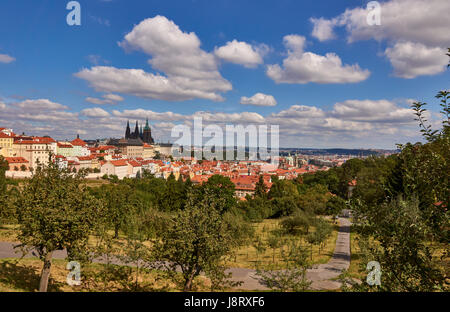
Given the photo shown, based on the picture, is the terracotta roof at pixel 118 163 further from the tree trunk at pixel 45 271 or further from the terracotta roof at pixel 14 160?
the tree trunk at pixel 45 271

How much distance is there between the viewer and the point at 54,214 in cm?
1124

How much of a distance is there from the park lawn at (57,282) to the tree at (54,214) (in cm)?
245

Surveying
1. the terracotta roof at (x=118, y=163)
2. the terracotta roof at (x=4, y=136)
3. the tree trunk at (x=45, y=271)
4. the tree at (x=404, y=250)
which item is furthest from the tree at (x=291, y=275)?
the terracotta roof at (x=4, y=136)

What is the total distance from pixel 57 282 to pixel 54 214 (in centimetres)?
632

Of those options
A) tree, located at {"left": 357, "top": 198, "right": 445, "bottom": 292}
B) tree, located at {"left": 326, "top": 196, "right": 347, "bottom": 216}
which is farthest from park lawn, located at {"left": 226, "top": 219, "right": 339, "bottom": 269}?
tree, located at {"left": 357, "top": 198, "right": 445, "bottom": 292}

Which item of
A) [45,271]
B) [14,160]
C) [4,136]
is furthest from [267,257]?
[4,136]

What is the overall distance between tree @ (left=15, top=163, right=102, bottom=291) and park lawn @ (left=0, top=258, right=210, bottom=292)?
8.04 feet

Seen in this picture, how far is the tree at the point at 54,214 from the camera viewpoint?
1129 cm

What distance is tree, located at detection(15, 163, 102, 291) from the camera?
11289 millimetres

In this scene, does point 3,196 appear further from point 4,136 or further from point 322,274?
point 4,136
